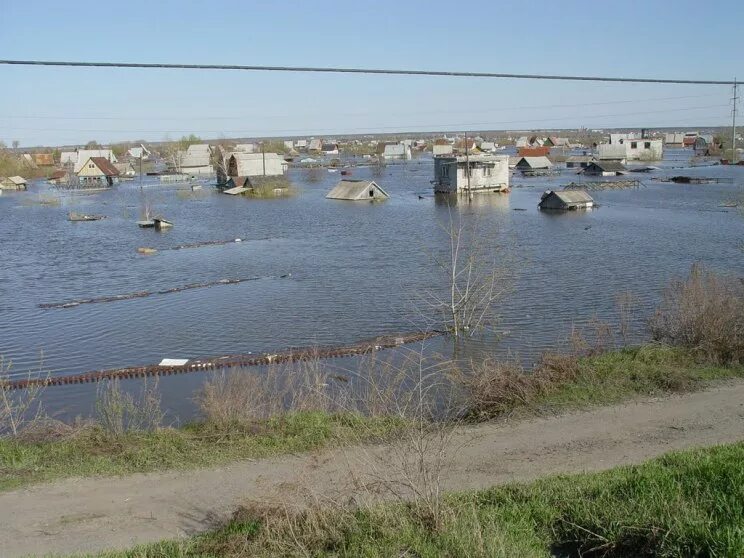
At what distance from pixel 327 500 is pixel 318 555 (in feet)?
2.37

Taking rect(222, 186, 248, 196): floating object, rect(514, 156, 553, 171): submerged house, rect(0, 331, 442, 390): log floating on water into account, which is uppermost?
rect(514, 156, 553, 171): submerged house

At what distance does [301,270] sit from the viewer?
103 ft

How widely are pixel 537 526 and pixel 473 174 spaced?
2438 inches

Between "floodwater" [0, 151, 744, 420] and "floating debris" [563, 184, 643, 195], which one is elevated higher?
"floating debris" [563, 184, 643, 195]

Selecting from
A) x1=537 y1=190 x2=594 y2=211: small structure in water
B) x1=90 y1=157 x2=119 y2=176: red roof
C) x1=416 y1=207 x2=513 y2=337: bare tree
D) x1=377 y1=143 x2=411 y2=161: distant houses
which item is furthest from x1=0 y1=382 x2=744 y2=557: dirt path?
x1=377 y1=143 x2=411 y2=161: distant houses

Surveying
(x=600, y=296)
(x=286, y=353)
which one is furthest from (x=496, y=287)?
(x=286, y=353)

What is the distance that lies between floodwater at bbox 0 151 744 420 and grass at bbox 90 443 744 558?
381 inches

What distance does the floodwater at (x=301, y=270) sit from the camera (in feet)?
67.1

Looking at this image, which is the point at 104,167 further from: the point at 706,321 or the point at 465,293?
the point at 706,321

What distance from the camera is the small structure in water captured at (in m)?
51.8

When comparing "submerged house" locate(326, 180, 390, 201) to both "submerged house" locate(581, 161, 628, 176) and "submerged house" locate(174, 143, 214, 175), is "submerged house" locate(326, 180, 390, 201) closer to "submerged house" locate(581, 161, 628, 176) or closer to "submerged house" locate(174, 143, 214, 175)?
"submerged house" locate(581, 161, 628, 176)

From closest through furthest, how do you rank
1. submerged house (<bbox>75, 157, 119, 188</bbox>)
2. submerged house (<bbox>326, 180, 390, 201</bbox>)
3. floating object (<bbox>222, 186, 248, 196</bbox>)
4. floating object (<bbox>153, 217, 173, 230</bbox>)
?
floating object (<bbox>153, 217, 173, 230</bbox>), submerged house (<bbox>326, 180, 390, 201</bbox>), floating object (<bbox>222, 186, 248, 196</bbox>), submerged house (<bbox>75, 157, 119, 188</bbox>)

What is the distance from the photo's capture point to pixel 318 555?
6.17 meters

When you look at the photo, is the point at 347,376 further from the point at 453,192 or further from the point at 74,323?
the point at 453,192
